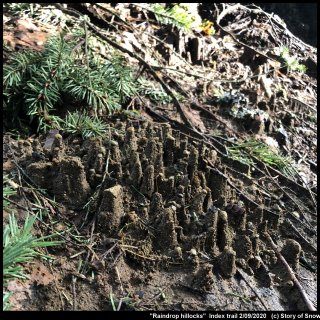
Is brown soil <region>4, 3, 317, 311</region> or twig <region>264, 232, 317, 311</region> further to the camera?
twig <region>264, 232, 317, 311</region>

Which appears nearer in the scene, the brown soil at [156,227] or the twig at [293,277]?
the brown soil at [156,227]

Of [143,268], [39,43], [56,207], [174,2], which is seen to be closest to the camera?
[143,268]

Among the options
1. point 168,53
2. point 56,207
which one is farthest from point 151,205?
point 168,53

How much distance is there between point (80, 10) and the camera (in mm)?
5676

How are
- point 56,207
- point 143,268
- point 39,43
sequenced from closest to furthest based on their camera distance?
point 143,268
point 56,207
point 39,43

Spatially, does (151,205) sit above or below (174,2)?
below

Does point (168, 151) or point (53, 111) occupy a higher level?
point (168, 151)

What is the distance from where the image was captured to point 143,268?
2.88 meters

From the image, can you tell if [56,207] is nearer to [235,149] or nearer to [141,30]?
[235,149]

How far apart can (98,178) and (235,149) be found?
5.51ft

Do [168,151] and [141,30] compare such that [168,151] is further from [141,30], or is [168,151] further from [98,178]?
[141,30]

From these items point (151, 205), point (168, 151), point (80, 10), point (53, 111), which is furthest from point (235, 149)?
point (80, 10)

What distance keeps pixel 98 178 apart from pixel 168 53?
10.3 feet

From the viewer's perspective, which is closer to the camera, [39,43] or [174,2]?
[39,43]
